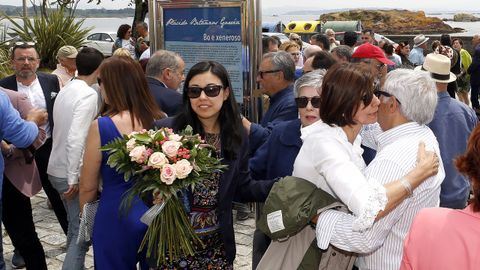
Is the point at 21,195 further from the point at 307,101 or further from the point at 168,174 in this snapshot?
the point at 307,101

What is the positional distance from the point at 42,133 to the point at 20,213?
77 centimetres

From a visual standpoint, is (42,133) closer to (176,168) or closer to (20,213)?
(20,213)

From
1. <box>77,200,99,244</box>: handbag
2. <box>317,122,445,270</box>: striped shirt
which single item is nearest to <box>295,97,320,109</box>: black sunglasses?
<box>317,122,445,270</box>: striped shirt

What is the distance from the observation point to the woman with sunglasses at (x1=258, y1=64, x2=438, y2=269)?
2373 mm

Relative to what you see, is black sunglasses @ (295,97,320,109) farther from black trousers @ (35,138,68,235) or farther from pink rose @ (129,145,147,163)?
black trousers @ (35,138,68,235)

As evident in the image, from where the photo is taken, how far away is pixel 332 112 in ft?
8.62

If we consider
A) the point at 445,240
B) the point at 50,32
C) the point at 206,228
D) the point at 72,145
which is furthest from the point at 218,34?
the point at 50,32

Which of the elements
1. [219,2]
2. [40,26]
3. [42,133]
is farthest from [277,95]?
[40,26]

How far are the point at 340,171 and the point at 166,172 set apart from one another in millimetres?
853

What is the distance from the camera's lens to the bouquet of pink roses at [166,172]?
9.04 ft

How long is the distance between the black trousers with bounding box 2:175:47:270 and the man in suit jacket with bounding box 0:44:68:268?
701 millimetres

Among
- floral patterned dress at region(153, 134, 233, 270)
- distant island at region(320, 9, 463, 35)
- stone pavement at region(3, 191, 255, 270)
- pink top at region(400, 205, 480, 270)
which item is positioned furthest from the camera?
distant island at region(320, 9, 463, 35)

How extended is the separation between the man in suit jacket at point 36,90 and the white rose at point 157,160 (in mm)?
2788

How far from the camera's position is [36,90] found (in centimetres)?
532
